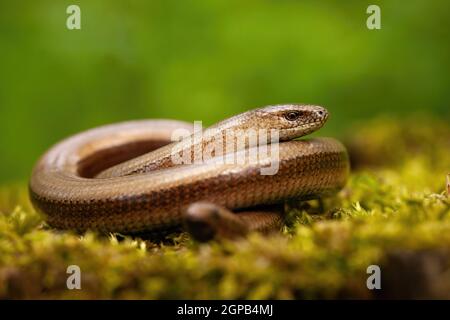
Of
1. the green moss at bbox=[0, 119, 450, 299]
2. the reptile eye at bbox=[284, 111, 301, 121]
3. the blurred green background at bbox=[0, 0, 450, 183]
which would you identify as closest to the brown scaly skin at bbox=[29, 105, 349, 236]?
the reptile eye at bbox=[284, 111, 301, 121]

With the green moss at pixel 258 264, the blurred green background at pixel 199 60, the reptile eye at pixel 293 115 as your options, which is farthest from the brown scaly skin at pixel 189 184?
the blurred green background at pixel 199 60

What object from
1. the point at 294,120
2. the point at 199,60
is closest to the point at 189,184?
the point at 294,120

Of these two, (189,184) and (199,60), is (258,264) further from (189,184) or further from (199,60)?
(199,60)

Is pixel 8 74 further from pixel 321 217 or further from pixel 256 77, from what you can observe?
pixel 321 217

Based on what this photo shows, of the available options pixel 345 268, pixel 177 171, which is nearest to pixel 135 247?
pixel 177 171

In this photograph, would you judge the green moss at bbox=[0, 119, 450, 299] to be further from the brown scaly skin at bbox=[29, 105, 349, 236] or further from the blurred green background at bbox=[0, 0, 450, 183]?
the blurred green background at bbox=[0, 0, 450, 183]
